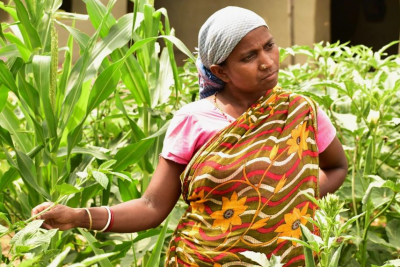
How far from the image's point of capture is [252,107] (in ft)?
6.52

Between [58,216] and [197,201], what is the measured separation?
0.39m

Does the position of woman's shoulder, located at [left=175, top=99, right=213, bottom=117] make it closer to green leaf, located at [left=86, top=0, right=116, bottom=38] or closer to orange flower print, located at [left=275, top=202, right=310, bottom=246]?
orange flower print, located at [left=275, top=202, right=310, bottom=246]

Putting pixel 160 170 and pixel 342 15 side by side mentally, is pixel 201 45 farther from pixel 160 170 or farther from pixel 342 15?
pixel 342 15

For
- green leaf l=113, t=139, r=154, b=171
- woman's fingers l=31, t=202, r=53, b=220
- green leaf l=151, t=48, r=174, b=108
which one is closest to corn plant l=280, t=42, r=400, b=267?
green leaf l=151, t=48, r=174, b=108

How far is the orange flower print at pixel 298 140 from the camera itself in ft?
6.50

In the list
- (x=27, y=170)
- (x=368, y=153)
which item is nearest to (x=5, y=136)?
(x=27, y=170)

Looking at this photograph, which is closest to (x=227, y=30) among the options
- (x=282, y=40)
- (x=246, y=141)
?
(x=246, y=141)

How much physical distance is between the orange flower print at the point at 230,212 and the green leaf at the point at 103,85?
0.54m

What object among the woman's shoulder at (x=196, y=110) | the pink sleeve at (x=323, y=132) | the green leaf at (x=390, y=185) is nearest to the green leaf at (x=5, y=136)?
the woman's shoulder at (x=196, y=110)

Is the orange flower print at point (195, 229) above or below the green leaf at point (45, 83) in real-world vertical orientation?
below

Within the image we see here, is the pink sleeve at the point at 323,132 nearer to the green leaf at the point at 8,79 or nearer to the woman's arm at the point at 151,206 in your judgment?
the woman's arm at the point at 151,206

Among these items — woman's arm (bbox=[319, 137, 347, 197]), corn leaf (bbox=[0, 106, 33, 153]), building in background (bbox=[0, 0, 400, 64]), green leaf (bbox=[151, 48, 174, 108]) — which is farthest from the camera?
building in background (bbox=[0, 0, 400, 64])

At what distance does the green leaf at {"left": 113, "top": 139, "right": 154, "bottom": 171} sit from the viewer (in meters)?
2.40

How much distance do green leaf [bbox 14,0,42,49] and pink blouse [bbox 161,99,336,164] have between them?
54 cm
